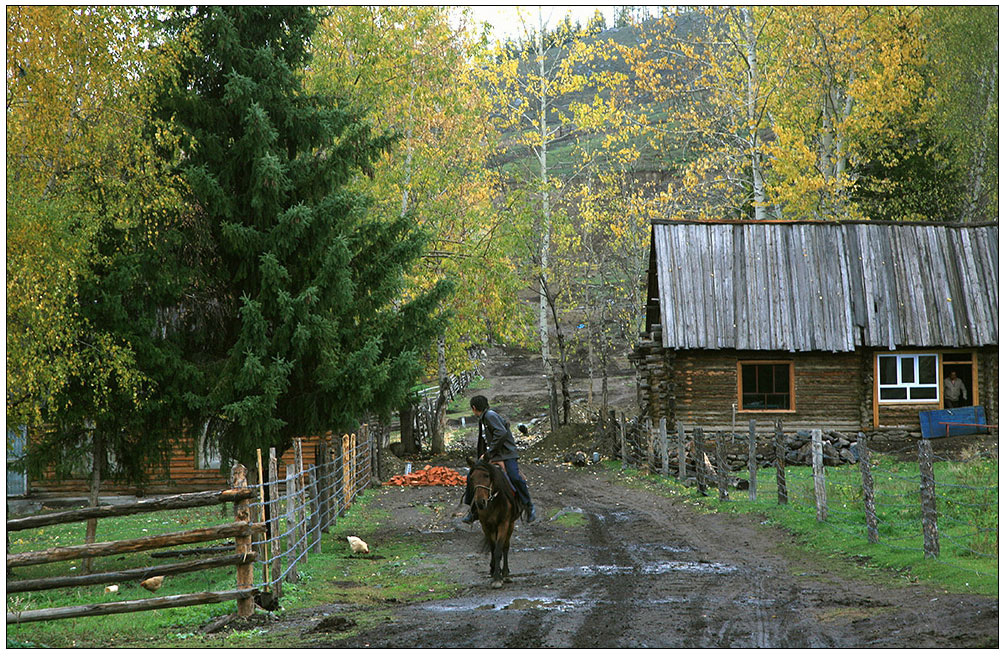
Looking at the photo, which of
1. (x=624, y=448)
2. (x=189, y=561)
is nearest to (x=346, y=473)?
(x=189, y=561)

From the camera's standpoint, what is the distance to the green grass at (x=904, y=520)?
1080cm

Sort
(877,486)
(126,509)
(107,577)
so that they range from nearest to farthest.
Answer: (107,577)
(126,509)
(877,486)

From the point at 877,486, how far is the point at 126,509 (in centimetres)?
1466

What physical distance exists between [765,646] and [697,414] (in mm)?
19694

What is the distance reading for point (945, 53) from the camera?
115 ft

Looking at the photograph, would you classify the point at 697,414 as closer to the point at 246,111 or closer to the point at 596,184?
the point at 246,111

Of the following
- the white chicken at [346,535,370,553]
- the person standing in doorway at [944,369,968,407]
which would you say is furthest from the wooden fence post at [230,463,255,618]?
the person standing in doorway at [944,369,968,407]

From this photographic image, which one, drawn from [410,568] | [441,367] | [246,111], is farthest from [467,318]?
[410,568]

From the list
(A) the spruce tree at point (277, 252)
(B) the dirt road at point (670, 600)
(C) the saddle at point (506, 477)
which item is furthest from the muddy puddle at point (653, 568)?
(A) the spruce tree at point (277, 252)

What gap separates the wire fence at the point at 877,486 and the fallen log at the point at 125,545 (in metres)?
8.18

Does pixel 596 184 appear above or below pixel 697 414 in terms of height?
above

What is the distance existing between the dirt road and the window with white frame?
12.9 m

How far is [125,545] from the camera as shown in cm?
953

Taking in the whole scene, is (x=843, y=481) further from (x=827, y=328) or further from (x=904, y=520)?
(x=827, y=328)
